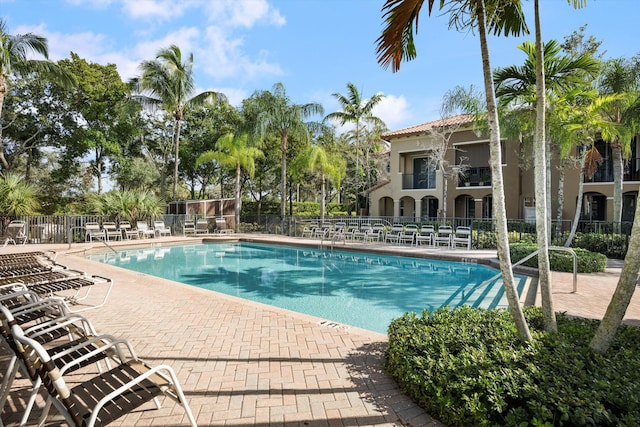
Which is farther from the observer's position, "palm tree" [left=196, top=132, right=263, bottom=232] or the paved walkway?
"palm tree" [left=196, top=132, right=263, bottom=232]

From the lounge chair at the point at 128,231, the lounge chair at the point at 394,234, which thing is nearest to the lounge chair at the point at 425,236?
the lounge chair at the point at 394,234

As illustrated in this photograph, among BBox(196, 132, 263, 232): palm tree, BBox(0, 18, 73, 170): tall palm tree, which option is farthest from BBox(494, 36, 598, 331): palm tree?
BBox(0, 18, 73, 170): tall palm tree

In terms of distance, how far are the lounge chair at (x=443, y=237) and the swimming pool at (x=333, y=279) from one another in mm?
2894

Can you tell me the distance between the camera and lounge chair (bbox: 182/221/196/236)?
787 inches

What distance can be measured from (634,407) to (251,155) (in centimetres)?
2181

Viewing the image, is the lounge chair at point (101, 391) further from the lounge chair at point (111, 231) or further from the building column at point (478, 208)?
the building column at point (478, 208)

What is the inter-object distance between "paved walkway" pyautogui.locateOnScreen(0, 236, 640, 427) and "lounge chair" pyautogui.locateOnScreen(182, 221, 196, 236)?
14288 millimetres

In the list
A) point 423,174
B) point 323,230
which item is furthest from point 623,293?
point 423,174

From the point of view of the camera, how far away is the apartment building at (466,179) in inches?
736

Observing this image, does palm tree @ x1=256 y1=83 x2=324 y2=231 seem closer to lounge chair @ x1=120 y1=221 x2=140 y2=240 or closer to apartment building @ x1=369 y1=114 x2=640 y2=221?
apartment building @ x1=369 y1=114 x2=640 y2=221

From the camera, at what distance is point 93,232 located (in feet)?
50.2

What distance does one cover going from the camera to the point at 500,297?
24.8ft

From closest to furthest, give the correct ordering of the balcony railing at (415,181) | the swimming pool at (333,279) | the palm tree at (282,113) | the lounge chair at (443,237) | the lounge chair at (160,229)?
1. the swimming pool at (333,279)
2. the lounge chair at (443,237)
3. the lounge chair at (160,229)
4. the palm tree at (282,113)
5. the balcony railing at (415,181)

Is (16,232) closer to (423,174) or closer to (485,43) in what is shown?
(485,43)
